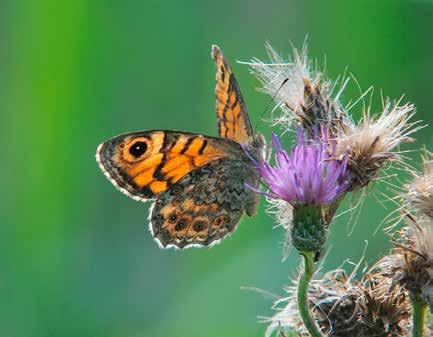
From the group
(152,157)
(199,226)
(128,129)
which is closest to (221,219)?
(199,226)

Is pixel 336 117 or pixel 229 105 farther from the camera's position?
pixel 229 105

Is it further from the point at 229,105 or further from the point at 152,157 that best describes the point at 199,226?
the point at 229,105

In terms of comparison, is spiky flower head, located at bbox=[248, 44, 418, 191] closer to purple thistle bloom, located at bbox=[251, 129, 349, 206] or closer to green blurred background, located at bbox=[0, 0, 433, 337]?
purple thistle bloom, located at bbox=[251, 129, 349, 206]

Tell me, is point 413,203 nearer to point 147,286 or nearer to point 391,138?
point 391,138

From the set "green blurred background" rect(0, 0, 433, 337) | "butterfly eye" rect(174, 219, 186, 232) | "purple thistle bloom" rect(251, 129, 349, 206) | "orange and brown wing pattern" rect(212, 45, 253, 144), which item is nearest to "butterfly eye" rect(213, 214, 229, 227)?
"butterfly eye" rect(174, 219, 186, 232)

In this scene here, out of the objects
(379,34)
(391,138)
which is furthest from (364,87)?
(391,138)

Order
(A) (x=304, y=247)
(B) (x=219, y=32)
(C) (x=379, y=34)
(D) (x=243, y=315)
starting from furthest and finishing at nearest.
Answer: (B) (x=219, y=32) → (C) (x=379, y=34) → (D) (x=243, y=315) → (A) (x=304, y=247)

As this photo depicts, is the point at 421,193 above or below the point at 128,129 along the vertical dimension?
below
